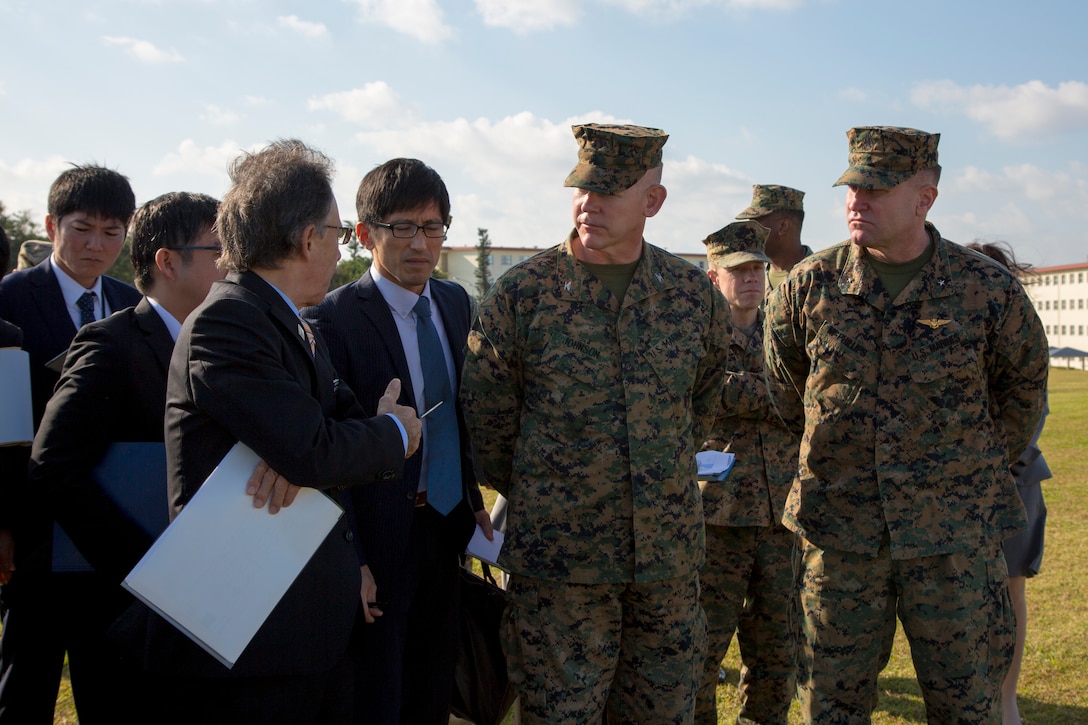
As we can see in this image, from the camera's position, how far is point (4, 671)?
321cm

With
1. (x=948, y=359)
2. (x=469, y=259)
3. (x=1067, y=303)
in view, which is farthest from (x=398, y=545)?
(x=1067, y=303)

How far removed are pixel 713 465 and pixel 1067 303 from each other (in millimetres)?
93012

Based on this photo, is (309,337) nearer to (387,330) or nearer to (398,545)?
(387,330)

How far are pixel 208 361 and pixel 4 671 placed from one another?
212cm

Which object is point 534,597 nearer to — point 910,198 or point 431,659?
point 431,659

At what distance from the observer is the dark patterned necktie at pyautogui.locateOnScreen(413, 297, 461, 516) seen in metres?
3.17

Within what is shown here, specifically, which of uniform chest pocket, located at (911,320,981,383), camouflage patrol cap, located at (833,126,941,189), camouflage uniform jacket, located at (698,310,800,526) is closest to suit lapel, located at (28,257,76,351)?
camouflage uniform jacket, located at (698,310,800,526)

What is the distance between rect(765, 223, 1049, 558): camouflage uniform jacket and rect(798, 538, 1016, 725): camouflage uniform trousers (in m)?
0.10

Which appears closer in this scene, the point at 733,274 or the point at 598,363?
the point at 598,363

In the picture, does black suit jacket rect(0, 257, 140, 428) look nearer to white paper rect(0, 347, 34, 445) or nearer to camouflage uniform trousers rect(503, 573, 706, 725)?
white paper rect(0, 347, 34, 445)

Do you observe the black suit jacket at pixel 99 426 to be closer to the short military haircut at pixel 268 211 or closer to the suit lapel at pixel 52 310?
the short military haircut at pixel 268 211

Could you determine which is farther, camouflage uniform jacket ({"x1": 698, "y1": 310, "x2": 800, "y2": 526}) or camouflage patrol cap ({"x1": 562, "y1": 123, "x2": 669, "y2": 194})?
camouflage uniform jacket ({"x1": 698, "y1": 310, "x2": 800, "y2": 526})

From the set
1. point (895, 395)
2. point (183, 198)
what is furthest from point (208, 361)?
point (895, 395)

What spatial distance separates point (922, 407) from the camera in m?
3.09
